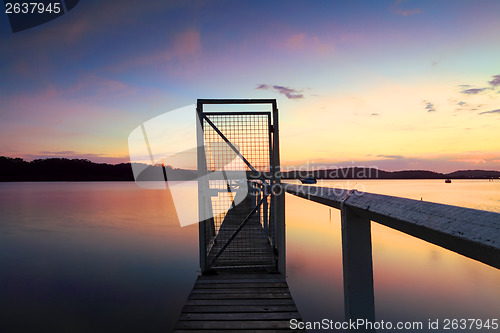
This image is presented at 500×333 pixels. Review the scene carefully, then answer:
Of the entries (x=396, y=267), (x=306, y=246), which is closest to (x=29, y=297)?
(x=306, y=246)

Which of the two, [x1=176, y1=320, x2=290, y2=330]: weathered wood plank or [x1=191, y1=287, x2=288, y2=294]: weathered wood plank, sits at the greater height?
[x1=176, y1=320, x2=290, y2=330]: weathered wood plank

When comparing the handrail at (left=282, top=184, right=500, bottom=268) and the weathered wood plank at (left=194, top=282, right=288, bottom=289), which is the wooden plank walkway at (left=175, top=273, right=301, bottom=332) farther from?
the handrail at (left=282, top=184, right=500, bottom=268)

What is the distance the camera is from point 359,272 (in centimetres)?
140

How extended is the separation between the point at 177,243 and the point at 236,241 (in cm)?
830

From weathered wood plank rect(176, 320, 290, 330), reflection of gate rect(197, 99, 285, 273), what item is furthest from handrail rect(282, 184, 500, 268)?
reflection of gate rect(197, 99, 285, 273)

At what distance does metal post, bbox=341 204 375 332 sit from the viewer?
54.5 inches

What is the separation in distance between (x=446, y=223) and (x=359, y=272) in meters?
0.71

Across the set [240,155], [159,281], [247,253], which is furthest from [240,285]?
[159,281]

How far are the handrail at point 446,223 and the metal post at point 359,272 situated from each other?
18 centimetres

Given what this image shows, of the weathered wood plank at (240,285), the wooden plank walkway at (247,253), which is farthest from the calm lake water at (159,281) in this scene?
the wooden plank walkway at (247,253)

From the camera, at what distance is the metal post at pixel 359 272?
4.54ft

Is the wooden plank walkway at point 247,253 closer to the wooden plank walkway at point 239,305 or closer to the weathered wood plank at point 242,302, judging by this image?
the wooden plank walkway at point 239,305

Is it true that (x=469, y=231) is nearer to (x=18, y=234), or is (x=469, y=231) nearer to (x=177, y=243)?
(x=177, y=243)

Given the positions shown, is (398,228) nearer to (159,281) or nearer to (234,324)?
(234,324)
